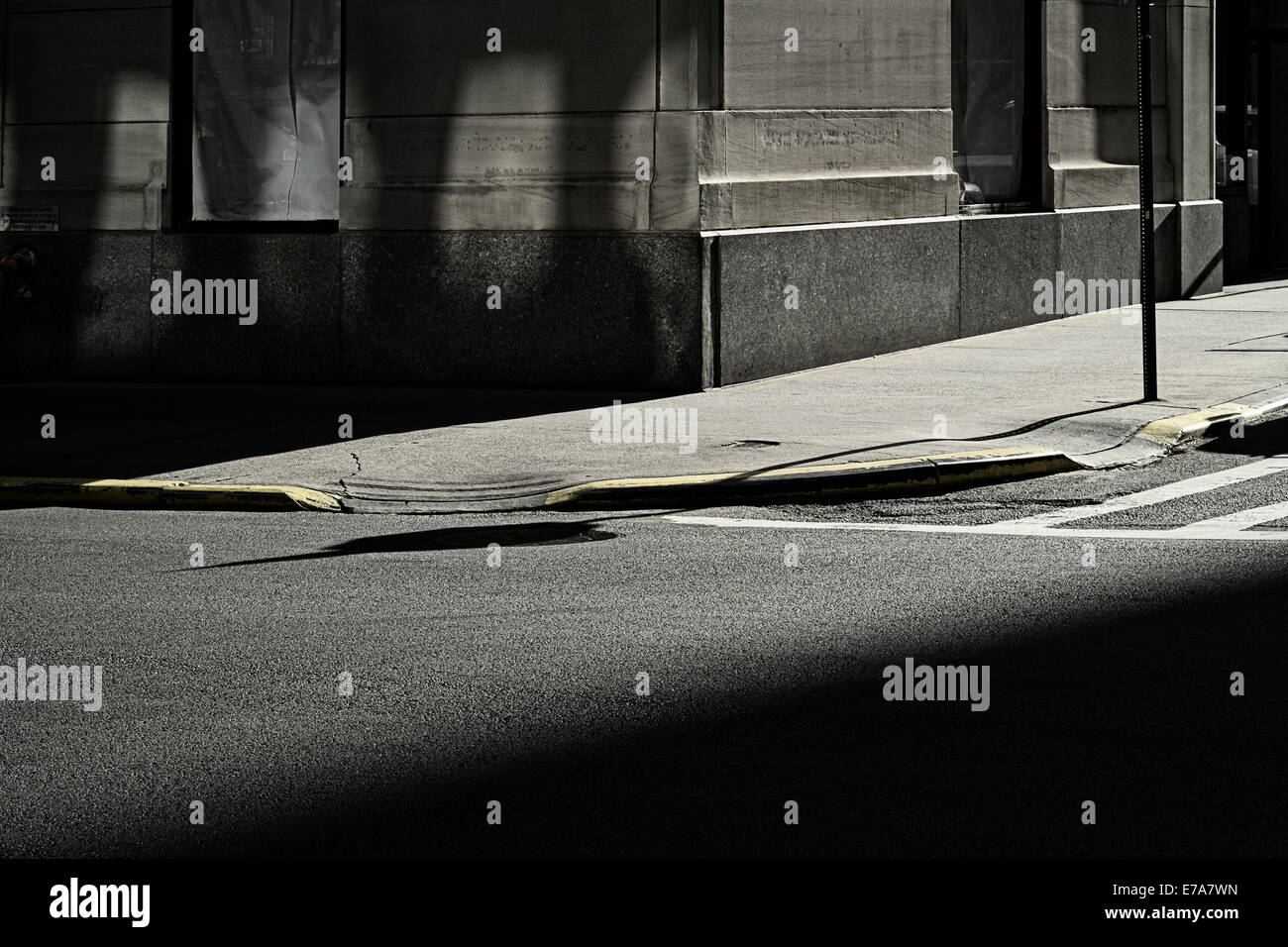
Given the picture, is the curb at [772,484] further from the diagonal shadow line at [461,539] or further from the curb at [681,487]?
the diagonal shadow line at [461,539]

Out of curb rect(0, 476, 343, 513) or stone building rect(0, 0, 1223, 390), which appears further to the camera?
stone building rect(0, 0, 1223, 390)

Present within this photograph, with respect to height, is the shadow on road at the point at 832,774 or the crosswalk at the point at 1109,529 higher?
the crosswalk at the point at 1109,529

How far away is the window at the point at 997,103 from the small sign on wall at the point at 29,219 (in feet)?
30.2

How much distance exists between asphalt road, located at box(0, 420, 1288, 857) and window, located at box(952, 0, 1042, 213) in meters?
10.7

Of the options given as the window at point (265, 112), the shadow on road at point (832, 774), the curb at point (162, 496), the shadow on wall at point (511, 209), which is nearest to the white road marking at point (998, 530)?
→ the curb at point (162, 496)

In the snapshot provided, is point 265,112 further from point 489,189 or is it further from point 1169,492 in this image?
point 1169,492

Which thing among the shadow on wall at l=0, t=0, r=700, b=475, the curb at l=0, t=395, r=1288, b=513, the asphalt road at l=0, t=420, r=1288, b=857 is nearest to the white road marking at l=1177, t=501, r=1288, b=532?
the asphalt road at l=0, t=420, r=1288, b=857

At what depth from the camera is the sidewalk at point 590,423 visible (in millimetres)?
12531

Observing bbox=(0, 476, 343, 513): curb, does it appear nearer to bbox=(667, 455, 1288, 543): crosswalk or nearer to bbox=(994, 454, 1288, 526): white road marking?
bbox=(667, 455, 1288, 543): crosswalk

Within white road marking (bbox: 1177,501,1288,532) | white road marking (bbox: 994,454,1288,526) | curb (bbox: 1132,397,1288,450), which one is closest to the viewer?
white road marking (bbox: 1177,501,1288,532)

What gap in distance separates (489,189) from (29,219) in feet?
15.4

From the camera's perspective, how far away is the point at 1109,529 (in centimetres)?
1048

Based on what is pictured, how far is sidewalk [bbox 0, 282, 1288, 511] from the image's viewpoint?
12.5m
